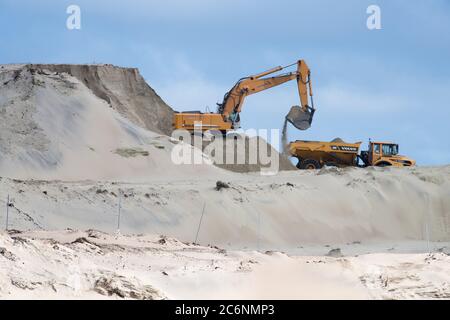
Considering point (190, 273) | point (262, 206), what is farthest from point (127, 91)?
point (190, 273)

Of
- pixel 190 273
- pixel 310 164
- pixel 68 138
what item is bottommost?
pixel 190 273

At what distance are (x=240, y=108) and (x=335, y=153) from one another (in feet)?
17.0

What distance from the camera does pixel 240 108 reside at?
148 feet

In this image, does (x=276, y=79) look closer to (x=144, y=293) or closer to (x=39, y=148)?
(x=39, y=148)

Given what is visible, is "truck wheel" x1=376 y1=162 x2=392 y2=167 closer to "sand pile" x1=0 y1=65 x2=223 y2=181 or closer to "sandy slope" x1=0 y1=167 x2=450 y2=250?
"sandy slope" x1=0 y1=167 x2=450 y2=250

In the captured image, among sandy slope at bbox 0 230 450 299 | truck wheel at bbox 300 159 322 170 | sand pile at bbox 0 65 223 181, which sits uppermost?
sand pile at bbox 0 65 223 181

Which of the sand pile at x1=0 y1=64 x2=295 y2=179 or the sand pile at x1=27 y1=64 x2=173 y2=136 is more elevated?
the sand pile at x1=27 y1=64 x2=173 y2=136

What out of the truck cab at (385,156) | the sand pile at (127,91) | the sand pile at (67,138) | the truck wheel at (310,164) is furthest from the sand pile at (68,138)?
the sand pile at (127,91)

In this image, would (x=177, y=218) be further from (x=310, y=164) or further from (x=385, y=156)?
(x=385, y=156)

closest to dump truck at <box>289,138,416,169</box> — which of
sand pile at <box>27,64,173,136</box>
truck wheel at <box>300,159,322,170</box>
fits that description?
truck wheel at <box>300,159,322,170</box>

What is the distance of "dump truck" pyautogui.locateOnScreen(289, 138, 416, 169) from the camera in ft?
136

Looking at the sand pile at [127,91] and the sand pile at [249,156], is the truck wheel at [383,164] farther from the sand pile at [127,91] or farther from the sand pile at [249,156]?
Result: the sand pile at [127,91]

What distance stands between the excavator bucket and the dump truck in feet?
4.80

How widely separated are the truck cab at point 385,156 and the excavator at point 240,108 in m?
3.40
